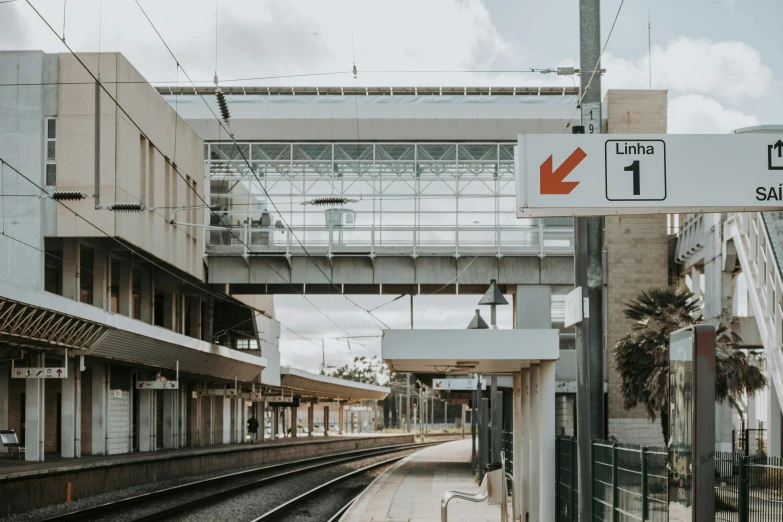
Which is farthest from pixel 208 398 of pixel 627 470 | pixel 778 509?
pixel 778 509

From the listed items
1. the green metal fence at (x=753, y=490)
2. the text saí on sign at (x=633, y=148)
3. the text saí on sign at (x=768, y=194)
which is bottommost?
the green metal fence at (x=753, y=490)

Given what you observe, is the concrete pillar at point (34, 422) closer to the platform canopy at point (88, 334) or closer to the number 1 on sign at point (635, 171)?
the platform canopy at point (88, 334)

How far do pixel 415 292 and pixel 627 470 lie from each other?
107ft

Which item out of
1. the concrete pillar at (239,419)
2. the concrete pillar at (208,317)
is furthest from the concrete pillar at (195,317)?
the concrete pillar at (239,419)

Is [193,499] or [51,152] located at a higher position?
[51,152]

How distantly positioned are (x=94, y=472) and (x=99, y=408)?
36.7 feet

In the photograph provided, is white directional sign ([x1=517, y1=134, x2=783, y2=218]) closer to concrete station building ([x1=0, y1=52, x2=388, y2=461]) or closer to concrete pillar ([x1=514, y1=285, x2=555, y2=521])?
concrete pillar ([x1=514, y1=285, x2=555, y2=521])

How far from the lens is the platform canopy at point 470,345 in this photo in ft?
54.4

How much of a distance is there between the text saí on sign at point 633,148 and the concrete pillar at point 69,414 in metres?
30.0

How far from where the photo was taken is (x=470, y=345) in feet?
56.3

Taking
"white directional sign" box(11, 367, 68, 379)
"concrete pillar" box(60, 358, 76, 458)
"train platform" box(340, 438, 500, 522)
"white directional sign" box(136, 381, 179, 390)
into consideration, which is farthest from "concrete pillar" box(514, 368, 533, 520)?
"white directional sign" box(136, 381, 179, 390)

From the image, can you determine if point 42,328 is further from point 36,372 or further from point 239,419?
point 239,419

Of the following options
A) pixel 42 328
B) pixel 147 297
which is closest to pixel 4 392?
pixel 147 297

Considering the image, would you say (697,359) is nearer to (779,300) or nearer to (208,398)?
(779,300)
